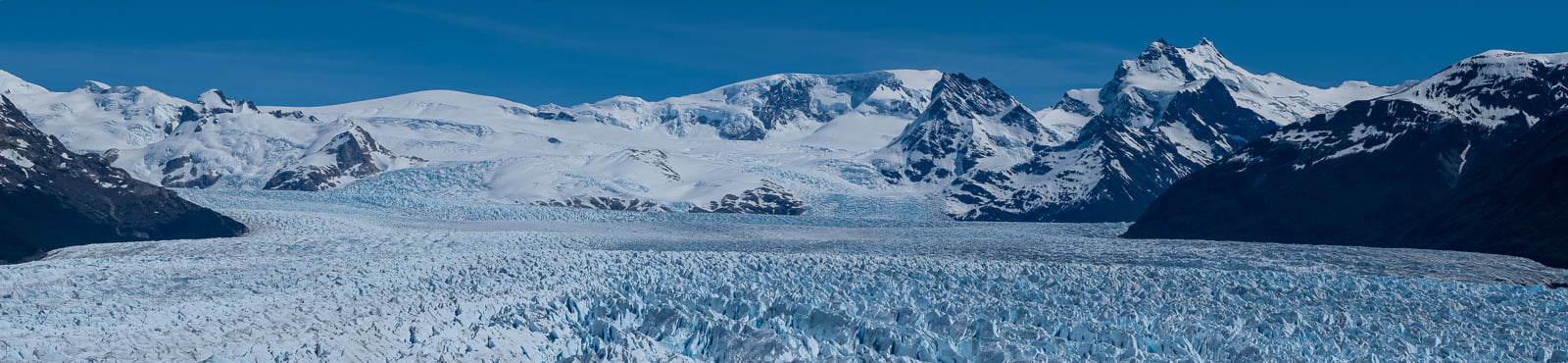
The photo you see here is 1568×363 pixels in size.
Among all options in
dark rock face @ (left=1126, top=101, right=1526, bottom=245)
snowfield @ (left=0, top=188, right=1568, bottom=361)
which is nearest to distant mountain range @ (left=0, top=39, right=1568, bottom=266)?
dark rock face @ (left=1126, top=101, right=1526, bottom=245)

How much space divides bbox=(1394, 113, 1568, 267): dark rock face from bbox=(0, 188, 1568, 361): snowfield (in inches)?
256

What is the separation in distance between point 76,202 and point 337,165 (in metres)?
100

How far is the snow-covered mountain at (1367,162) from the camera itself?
83663mm

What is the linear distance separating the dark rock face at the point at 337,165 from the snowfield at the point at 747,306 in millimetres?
103874

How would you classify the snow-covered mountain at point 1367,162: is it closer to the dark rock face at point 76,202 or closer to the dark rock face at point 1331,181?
the dark rock face at point 1331,181

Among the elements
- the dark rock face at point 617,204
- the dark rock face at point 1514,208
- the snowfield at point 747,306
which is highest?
the dark rock face at point 1514,208

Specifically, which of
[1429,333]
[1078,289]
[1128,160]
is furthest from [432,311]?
[1128,160]

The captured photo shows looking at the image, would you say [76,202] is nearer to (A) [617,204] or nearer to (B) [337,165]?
(A) [617,204]

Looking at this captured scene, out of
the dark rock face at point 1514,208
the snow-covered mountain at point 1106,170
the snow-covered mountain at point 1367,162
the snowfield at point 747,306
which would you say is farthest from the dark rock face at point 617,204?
the dark rock face at point 1514,208

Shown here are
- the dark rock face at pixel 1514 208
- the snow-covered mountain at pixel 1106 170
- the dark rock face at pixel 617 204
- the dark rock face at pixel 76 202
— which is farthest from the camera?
the snow-covered mountain at pixel 1106 170

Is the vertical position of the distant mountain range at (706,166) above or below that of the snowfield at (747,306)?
above

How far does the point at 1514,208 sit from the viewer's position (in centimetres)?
6619

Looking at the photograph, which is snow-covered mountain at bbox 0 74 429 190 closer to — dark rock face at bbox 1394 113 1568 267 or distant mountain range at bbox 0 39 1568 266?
distant mountain range at bbox 0 39 1568 266

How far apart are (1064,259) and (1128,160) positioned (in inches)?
4379
